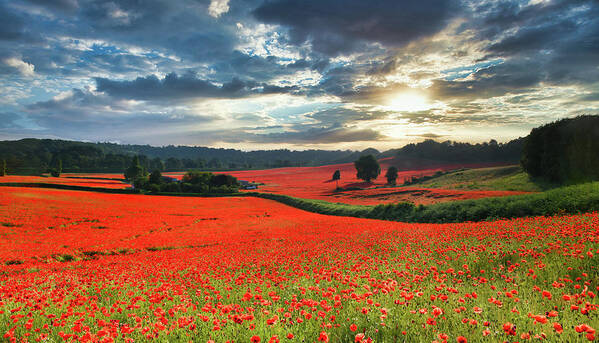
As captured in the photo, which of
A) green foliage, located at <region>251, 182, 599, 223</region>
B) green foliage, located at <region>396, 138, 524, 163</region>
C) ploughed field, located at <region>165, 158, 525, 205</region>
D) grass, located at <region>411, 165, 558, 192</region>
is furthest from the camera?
green foliage, located at <region>396, 138, 524, 163</region>

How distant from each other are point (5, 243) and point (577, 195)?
3423 centimetres

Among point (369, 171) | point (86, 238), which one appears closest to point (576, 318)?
point (86, 238)

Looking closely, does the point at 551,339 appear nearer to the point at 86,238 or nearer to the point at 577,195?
the point at 577,195

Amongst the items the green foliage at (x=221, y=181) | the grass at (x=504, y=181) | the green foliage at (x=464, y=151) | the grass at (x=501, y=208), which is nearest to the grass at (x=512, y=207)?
the grass at (x=501, y=208)

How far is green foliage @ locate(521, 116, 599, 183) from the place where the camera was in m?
37.5

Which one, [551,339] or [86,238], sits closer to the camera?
[551,339]

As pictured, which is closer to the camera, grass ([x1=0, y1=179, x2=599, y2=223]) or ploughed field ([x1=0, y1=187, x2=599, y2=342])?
ploughed field ([x1=0, y1=187, x2=599, y2=342])

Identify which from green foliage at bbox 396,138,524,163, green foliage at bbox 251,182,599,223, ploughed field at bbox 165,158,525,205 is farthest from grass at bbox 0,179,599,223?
green foliage at bbox 396,138,524,163

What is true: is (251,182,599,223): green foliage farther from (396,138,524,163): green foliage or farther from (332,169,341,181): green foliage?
(396,138,524,163): green foliage

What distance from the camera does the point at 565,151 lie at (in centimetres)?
4084

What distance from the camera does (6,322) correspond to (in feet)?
16.1

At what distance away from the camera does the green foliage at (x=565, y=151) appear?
3750 centimetres

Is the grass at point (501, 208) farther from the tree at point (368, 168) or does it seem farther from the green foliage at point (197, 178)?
the tree at point (368, 168)

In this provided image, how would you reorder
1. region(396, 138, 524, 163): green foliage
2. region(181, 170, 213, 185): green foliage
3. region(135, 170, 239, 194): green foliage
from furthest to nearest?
region(396, 138, 524, 163): green foliage → region(181, 170, 213, 185): green foliage → region(135, 170, 239, 194): green foliage
